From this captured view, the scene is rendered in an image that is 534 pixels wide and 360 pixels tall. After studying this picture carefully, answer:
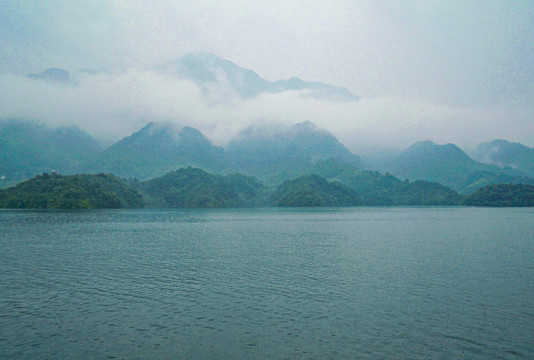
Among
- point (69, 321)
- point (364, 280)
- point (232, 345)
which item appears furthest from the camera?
point (364, 280)

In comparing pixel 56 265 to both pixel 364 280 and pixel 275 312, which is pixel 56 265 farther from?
pixel 364 280

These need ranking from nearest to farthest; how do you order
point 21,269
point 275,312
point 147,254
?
point 275,312, point 21,269, point 147,254

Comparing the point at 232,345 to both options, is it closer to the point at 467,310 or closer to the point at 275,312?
the point at 275,312

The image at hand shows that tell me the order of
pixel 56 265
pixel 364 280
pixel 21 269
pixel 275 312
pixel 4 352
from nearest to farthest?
pixel 4 352, pixel 275 312, pixel 364 280, pixel 21 269, pixel 56 265

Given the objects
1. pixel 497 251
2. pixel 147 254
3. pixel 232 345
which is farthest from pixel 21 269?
pixel 497 251

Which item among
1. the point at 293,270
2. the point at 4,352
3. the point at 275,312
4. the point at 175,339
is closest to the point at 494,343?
the point at 275,312

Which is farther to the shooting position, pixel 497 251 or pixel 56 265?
pixel 497 251

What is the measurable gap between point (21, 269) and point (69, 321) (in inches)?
879

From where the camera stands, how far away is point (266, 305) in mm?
28344

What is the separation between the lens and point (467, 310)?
27.0m

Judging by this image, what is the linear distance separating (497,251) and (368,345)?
45.6 m

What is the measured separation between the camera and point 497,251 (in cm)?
5519

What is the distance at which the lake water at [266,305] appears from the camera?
20328 millimetres

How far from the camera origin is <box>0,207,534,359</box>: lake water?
20.3 meters
